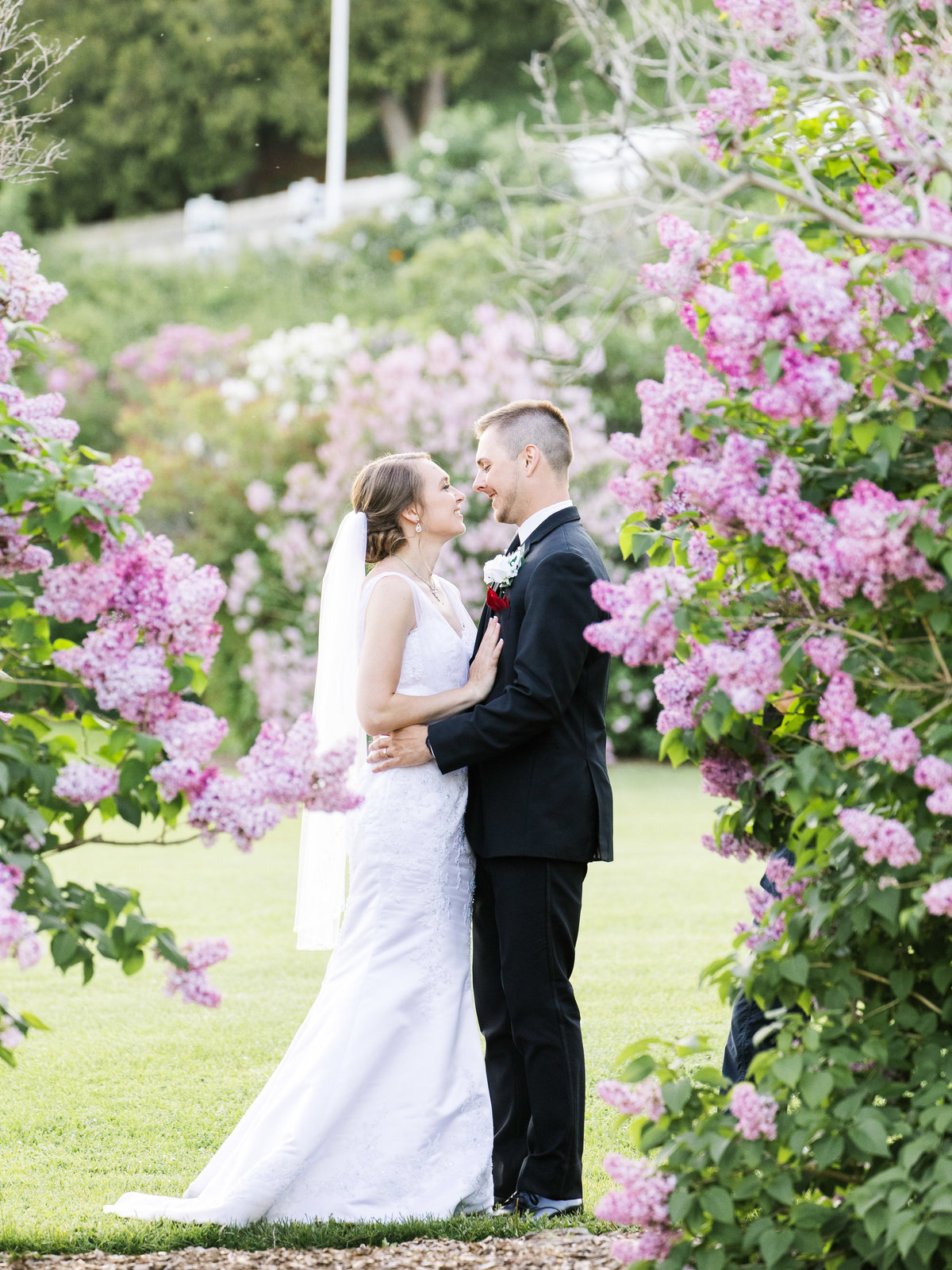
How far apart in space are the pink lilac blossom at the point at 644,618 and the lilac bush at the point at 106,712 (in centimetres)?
59

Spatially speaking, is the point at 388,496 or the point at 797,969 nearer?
the point at 797,969

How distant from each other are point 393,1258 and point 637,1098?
3.95 feet

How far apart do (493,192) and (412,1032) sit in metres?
21.6

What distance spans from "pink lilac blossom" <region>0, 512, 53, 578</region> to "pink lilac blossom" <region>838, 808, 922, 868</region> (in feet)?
5.27

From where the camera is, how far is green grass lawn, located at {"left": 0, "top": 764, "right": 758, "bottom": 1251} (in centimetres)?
425

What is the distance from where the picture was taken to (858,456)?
2.80 metres

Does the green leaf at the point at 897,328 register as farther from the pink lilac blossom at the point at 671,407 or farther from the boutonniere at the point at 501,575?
the boutonniere at the point at 501,575

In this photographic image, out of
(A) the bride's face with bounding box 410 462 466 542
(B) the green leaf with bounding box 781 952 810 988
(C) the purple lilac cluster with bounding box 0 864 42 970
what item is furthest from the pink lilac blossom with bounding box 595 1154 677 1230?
(A) the bride's face with bounding box 410 462 466 542

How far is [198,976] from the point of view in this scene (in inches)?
110

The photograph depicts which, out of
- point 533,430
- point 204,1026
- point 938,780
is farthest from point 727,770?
point 204,1026

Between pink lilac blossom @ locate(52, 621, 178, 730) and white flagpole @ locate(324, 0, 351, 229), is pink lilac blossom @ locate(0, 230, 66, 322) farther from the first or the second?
white flagpole @ locate(324, 0, 351, 229)

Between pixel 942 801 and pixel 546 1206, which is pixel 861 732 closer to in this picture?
pixel 942 801

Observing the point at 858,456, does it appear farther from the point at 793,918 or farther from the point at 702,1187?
the point at 702,1187

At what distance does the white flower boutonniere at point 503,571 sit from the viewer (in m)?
4.29
